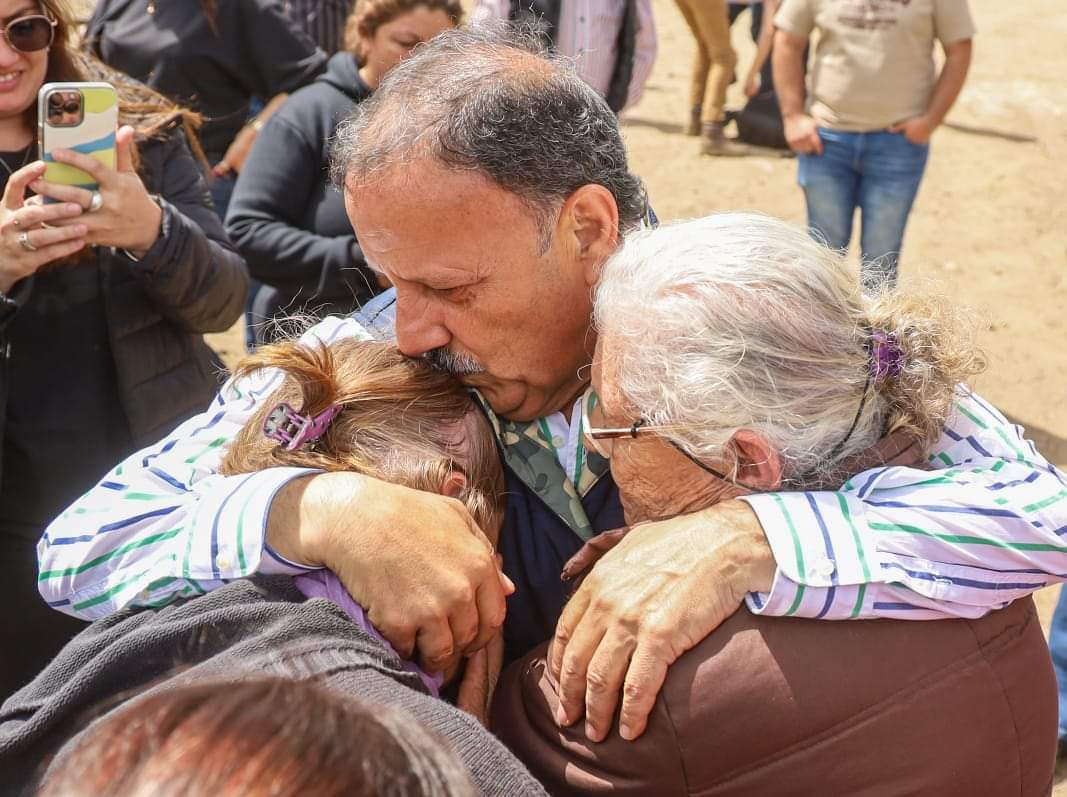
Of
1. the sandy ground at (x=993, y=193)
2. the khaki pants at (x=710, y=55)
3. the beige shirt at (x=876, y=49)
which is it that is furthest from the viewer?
the khaki pants at (x=710, y=55)

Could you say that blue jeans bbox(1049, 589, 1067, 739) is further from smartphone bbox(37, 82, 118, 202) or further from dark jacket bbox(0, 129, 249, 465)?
smartphone bbox(37, 82, 118, 202)

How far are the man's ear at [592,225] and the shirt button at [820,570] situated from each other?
68 centimetres

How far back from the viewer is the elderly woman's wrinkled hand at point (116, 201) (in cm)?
241

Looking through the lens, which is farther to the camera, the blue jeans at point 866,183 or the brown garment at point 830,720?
the blue jeans at point 866,183

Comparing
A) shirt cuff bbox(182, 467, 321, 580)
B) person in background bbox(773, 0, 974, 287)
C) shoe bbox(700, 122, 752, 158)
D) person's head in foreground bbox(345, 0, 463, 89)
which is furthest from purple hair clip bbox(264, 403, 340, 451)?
shoe bbox(700, 122, 752, 158)

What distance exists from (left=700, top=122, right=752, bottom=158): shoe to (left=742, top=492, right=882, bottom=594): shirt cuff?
805 cm

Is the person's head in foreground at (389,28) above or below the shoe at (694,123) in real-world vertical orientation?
above

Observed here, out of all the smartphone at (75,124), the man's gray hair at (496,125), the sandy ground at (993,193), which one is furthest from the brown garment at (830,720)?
the sandy ground at (993,193)

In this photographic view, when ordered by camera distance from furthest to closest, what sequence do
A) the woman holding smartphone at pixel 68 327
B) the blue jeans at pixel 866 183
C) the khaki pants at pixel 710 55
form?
the khaki pants at pixel 710 55, the blue jeans at pixel 866 183, the woman holding smartphone at pixel 68 327

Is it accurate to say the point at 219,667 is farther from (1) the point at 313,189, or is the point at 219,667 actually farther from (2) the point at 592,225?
(1) the point at 313,189

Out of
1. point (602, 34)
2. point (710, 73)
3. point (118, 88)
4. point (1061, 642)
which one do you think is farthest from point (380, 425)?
point (710, 73)

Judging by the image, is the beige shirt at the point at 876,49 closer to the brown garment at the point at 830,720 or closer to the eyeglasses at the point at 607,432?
the eyeglasses at the point at 607,432

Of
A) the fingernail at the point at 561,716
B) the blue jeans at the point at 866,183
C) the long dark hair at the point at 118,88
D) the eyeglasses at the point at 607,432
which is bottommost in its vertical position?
the blue jeans at the point at 866,183

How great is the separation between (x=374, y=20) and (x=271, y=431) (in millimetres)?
2609
